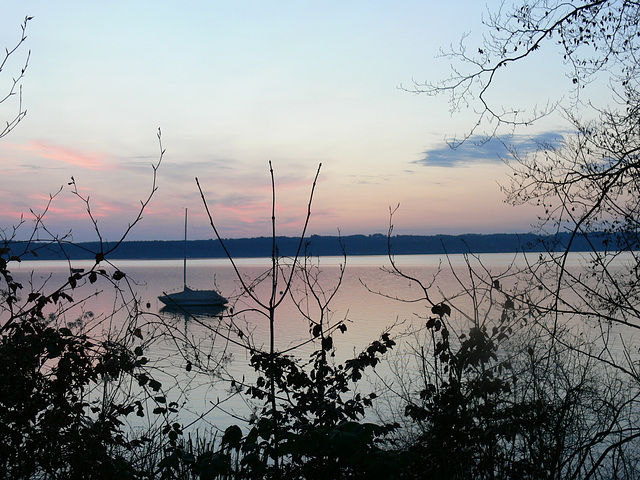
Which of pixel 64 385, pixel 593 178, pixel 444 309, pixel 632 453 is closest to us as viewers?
pixel 64 385

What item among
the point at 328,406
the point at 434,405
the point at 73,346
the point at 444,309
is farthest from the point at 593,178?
the point at 73,346

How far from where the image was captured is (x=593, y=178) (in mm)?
6254

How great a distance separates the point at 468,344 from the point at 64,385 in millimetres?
4021

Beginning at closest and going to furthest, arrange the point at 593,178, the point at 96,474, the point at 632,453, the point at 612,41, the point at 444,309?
the point at 96,474 → the point at 444,309 → the point at 593,178 → the point at 612,41 → the point at 632,453

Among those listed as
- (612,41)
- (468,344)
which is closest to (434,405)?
(468,344)

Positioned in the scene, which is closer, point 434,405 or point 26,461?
point 26,461

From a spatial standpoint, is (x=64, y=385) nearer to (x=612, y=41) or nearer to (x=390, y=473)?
(x=390, y=473)

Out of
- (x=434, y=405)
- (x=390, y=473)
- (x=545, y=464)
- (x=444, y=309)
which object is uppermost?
(x=444, y=309)

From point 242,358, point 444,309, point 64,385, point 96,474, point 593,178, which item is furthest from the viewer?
point 242,358

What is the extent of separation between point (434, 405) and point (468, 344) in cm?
72

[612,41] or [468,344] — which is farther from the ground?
[612,41]

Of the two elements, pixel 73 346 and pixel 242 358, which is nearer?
pixel 73 346

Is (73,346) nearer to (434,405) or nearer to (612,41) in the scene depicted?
(434,405)

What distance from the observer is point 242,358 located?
1027 inches
